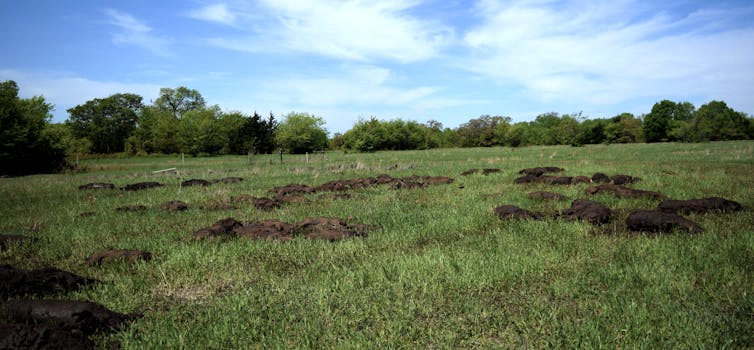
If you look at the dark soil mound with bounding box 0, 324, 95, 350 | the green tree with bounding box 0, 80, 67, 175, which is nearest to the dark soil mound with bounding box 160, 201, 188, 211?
the dark soil mound with bounding box 0, 324, 95, 350

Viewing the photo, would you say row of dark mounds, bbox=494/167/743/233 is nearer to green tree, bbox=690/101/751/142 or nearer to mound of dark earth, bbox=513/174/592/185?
mound of dark earth, bbox=513/174/592/185

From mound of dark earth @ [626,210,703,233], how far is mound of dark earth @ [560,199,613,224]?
20.2 inches

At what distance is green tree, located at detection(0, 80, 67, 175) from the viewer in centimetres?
3528

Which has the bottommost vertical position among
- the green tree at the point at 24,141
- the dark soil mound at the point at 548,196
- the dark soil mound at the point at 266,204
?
the dark soil mound at the point at 266,204

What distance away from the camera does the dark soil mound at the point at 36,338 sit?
9.55 feet

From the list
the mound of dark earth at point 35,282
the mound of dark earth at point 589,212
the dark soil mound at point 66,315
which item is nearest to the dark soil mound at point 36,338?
the dark soil mound at point 66,315

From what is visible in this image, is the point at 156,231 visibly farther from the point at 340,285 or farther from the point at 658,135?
the point at 658,135

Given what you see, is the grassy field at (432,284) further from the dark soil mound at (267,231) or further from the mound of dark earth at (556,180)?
the mound of dark earth at (556,180)

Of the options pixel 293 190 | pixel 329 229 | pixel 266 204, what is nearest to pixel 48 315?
pixel 329 229

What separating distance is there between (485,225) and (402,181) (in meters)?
7.26

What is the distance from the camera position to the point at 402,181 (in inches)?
578

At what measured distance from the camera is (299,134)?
77.7 m

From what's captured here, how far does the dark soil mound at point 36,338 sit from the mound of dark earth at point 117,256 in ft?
9.38

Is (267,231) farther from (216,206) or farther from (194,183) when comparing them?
(194,183)
